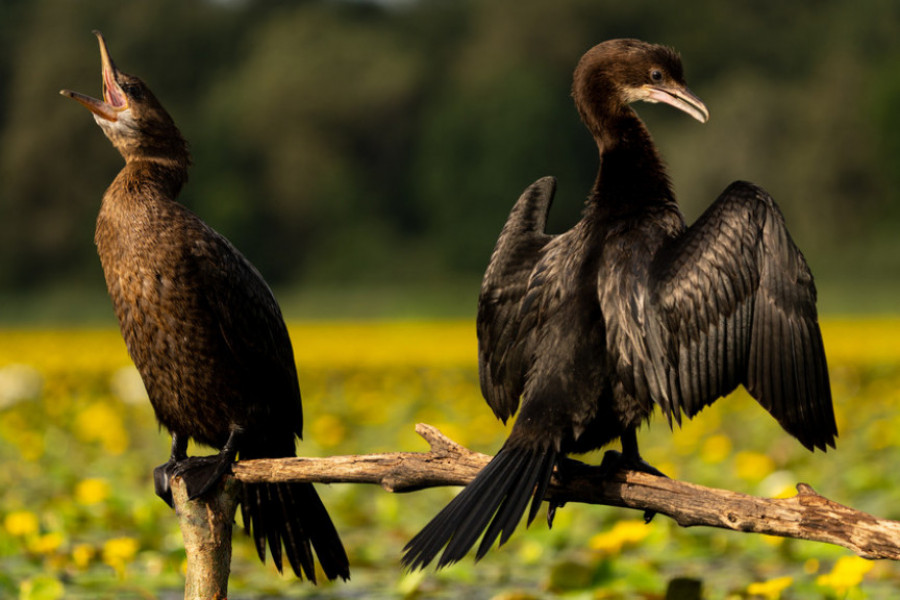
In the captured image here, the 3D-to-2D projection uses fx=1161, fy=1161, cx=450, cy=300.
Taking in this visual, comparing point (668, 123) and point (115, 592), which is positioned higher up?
A: point (668, 123)

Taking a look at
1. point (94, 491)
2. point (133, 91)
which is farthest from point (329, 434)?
point (133, 91)

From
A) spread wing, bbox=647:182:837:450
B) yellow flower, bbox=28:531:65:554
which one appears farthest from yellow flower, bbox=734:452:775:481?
yellow flower, bbox=28:531:65:554

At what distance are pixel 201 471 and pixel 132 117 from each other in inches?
31.5

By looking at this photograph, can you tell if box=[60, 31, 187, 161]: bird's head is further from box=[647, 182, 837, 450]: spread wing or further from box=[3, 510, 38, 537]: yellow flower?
box=[3, 510, 38, 537]: yellow flower

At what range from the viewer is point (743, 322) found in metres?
2.36

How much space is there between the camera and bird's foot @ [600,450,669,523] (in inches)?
94.3

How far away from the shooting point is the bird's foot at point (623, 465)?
2396 mm

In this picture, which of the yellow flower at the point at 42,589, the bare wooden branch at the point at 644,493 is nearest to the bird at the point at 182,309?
the bare wooden branch at the point at 644,493

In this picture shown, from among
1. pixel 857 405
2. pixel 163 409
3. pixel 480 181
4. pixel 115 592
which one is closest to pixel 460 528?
pixel 163 409

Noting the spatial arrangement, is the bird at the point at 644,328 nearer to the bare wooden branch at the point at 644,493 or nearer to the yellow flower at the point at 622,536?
the bare wooden branch at the point at 644,493

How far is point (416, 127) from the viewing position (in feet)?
90.2

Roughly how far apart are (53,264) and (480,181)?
8.90 metres

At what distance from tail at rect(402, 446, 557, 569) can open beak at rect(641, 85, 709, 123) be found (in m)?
0.83

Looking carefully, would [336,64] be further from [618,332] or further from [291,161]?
[618,332]
